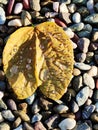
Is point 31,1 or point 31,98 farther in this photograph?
point 31,1

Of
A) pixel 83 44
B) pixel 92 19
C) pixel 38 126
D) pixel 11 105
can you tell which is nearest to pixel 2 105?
pixel 11 105

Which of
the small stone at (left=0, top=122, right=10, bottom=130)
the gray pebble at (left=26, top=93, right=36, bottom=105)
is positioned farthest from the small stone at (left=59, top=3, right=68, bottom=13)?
the small stone at (left=0, top=122, right=10, bottom=130)

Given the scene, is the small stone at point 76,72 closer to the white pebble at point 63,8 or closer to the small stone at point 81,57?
the small stone at point 81,57

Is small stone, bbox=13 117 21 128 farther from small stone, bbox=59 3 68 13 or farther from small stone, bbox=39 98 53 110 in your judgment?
small stone, bbox=59 3 68 13

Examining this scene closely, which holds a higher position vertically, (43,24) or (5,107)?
(43,24)

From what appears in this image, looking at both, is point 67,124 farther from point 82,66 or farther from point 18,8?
point 18,8

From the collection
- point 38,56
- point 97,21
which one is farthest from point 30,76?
point 97,21

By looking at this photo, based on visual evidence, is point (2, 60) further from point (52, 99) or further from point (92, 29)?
point (92, 29)

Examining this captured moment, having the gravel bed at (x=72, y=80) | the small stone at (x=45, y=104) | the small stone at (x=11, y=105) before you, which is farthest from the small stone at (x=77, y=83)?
the small stone at (x=11, y=105)
